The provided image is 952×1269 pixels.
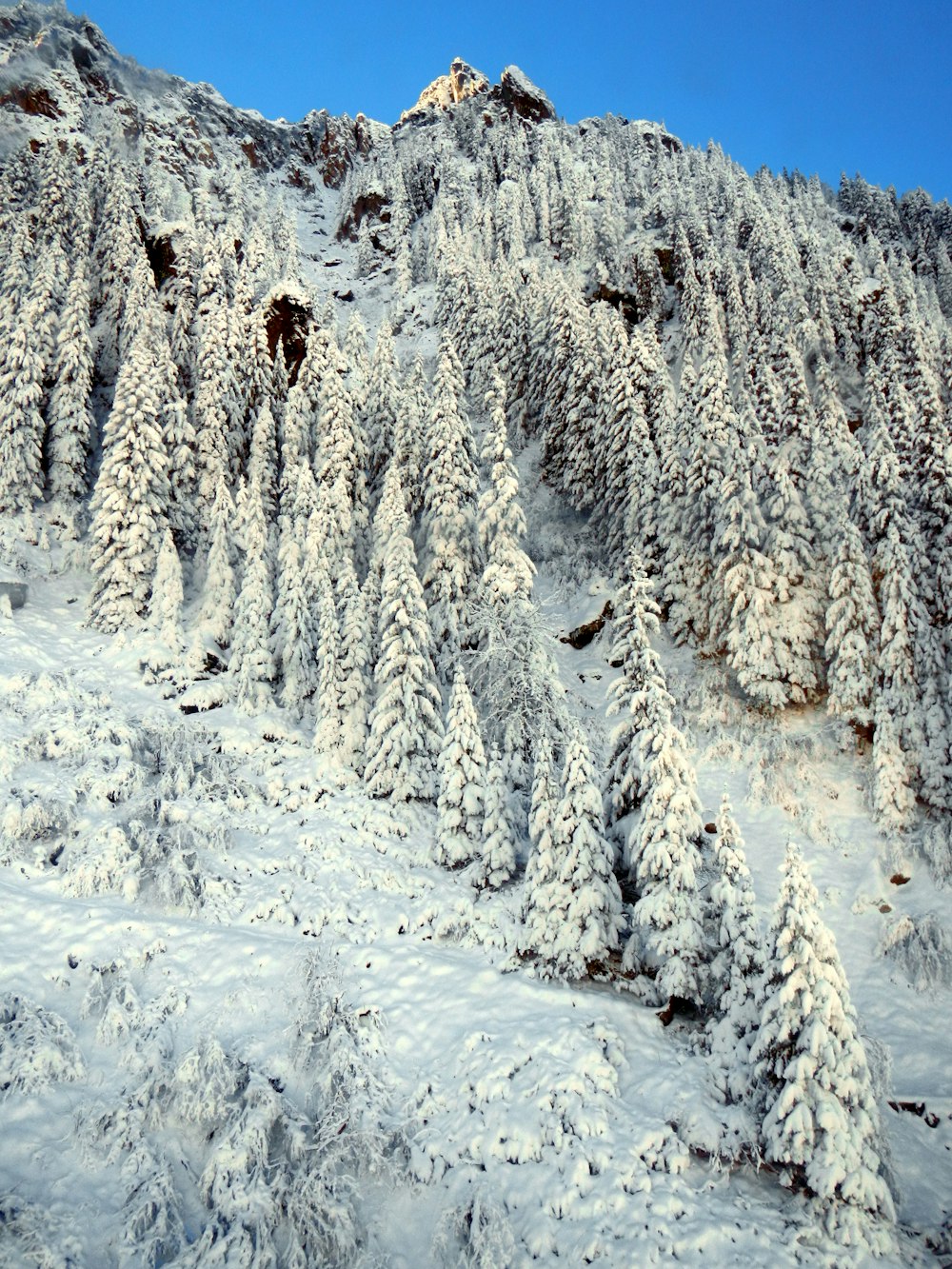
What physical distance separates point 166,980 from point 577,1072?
9.23 metres

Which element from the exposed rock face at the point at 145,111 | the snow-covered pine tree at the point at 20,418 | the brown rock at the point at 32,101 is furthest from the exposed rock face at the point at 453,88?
the snow-covered pine tree at the point at 20,418

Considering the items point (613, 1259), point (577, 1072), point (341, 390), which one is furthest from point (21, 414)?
point (613, 1259)

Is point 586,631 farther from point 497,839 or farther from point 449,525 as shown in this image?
point 497,839

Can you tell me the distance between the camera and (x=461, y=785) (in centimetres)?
2031

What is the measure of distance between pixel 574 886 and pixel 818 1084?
6.39 metres

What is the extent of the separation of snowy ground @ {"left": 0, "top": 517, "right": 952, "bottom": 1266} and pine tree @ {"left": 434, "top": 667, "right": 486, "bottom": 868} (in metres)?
1.01

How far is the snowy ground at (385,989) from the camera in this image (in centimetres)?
1078

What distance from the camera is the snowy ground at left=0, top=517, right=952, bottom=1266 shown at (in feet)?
35.4

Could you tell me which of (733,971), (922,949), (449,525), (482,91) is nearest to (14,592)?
(449,525)

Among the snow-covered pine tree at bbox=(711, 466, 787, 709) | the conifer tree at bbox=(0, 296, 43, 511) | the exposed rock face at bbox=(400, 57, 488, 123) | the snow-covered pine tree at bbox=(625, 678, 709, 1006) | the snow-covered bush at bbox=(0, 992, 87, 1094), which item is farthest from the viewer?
the exposed rock face at bbox=(400, 57, 488, 123)

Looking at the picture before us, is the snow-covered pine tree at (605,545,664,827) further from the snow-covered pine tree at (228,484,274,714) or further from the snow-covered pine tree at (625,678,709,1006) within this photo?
the snow-covered pine tree at (228,484,274,714)

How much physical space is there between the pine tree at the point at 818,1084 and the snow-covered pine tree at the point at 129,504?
97.1 feet

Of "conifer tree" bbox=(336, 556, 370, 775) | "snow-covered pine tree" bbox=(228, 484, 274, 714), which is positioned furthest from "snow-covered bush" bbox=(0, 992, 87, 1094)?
"snow-covered pine tree" bbox=(228, 484, 274, 714)

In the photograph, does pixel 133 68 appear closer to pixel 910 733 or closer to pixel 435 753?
pixel 435 753
